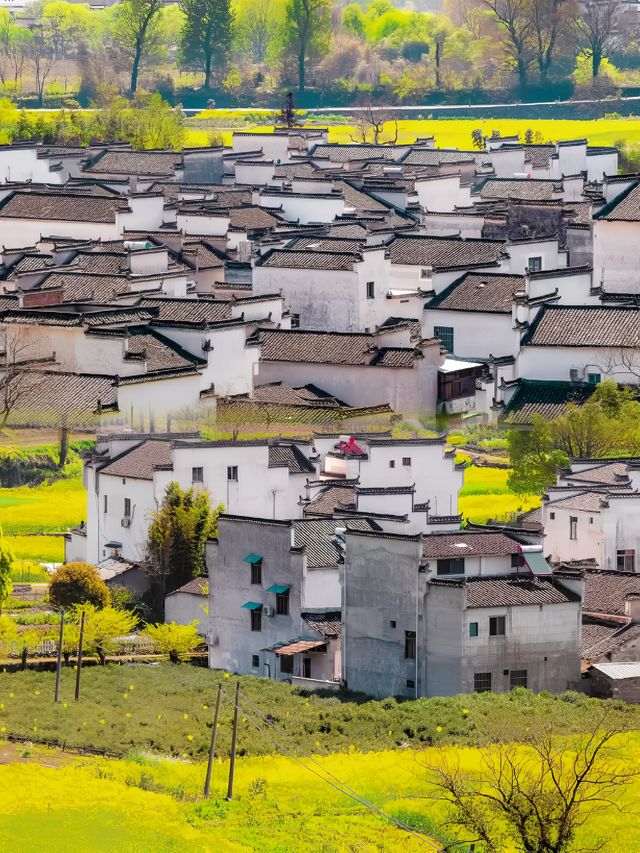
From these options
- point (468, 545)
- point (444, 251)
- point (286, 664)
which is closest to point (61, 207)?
point (444, 251)

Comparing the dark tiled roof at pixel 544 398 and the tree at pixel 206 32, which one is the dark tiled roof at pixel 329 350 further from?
the tree at pixel 206 32

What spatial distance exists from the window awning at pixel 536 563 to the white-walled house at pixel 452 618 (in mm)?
13

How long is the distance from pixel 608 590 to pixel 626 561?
2.39 metres

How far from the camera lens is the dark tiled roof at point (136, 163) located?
184ft

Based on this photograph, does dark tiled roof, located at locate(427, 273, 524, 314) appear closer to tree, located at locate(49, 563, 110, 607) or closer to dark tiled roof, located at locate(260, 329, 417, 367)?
dark tiled roof, located at locate(260, 329, 417, 367)

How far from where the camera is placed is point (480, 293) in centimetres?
3778

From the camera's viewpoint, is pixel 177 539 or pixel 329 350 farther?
pixel 177 539

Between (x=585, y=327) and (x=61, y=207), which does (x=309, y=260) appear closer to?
(x=585, y=327)

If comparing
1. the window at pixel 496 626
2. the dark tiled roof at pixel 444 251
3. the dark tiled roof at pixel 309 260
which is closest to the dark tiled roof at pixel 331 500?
the window at pixel 496 626

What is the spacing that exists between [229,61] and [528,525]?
63.7 meters

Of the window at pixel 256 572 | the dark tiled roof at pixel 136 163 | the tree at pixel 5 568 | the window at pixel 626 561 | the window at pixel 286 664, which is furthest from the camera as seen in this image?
the dark tiled roof at pixel 136 163

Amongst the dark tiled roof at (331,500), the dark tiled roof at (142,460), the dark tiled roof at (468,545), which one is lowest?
the dark tiled roof at (468,545)

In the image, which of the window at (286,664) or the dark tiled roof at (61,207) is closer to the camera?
the window at (286,664)

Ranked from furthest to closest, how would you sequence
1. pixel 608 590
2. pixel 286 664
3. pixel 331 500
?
1. pixel 331 500
2. pixel 608 590
3. pixel 286 664
